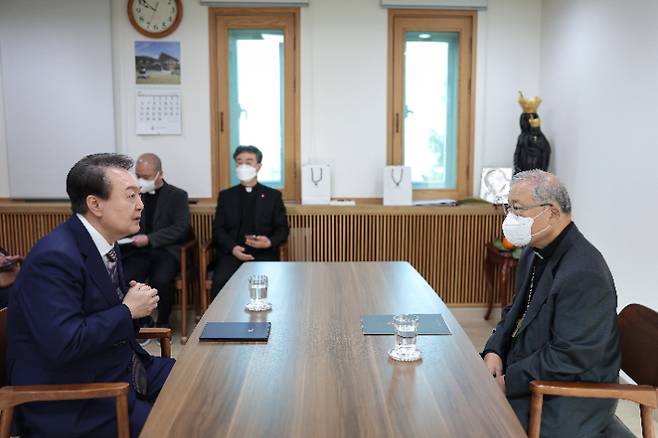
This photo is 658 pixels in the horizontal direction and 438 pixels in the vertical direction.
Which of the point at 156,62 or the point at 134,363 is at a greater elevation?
the point at 156,62

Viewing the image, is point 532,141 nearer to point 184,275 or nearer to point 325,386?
point 184,275

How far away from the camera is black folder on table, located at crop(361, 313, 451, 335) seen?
2.24m

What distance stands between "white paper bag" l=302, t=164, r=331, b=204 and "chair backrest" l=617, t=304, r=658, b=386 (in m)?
3.16

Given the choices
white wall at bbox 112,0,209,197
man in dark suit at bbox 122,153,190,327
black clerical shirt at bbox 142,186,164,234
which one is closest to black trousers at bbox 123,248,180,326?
man in dark suit at bbox 122,153,190,327

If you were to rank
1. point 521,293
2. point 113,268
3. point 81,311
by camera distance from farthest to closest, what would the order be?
point 521,293, point 113,268, point 81,311

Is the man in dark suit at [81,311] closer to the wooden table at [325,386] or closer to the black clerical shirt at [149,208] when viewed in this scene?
the wooden table at [325,386]

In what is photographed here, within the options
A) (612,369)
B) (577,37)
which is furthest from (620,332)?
(577,37)

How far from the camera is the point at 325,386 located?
5.78 ft

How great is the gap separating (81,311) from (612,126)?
11.5 feet

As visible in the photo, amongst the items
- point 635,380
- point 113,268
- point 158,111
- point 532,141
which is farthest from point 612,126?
point 158,111

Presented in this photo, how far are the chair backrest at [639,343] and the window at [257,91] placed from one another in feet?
11.6

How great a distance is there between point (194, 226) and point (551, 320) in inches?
142

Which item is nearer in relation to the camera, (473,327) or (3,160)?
(473,327)

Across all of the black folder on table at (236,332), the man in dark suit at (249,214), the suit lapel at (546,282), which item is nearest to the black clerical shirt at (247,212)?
the man in dark suit at (249,214)
